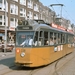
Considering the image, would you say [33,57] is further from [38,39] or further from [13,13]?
[13,13]

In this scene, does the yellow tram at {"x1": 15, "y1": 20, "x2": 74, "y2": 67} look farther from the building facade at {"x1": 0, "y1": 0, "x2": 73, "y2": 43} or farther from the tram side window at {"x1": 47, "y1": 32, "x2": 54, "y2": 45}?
the building facade at {"x1": 0, "y1": 0, "x2": 73, "y2": 43}

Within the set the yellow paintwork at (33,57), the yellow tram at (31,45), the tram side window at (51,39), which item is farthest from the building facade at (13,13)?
the yellow paintwork at (33,57)

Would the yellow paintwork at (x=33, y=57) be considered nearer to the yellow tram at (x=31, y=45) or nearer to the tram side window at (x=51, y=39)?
the yellow tram at (x=31, y=45)

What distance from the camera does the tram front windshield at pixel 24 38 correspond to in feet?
41.1

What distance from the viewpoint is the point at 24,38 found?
12.7m

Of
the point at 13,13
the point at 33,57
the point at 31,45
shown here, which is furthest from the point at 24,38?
the point at 13,13

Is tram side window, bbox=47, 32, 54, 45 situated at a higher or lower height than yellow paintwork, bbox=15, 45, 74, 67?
higher

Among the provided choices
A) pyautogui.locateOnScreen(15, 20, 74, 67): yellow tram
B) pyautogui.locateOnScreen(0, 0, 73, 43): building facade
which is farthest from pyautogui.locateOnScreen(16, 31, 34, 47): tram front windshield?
pyautogui.locateOnScreen(0, 0, 73, 43): building facade

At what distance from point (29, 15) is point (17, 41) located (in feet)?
147

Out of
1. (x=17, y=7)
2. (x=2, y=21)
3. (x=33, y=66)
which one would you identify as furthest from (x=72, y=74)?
(x=17, y=7)

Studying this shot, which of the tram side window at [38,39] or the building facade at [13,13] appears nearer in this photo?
the tram side window at [38,39]

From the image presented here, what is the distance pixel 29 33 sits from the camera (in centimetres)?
1265

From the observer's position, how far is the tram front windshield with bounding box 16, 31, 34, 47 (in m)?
12.5

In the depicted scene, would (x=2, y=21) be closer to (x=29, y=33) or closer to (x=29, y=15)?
(x=29, y=15)
